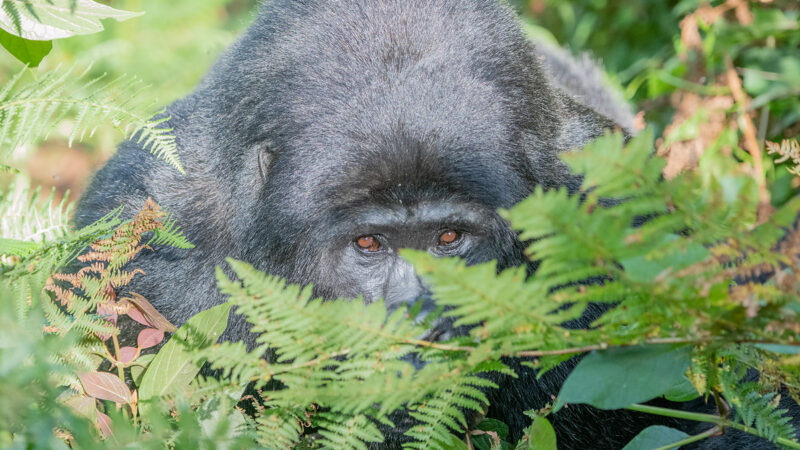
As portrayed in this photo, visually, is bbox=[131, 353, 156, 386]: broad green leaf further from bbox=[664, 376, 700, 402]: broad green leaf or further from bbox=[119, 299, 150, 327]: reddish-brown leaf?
bbox=[664, 376, 700, 402]: broad green leaf

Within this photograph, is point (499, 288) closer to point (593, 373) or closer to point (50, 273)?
point (593, 373)

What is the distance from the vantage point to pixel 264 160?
244 cm

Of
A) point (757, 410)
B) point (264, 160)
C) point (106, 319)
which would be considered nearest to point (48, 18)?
point (106, 319)

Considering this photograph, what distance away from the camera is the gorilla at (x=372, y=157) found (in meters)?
2.31

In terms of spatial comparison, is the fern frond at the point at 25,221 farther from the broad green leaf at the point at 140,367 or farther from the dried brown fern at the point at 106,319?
the broad green leaf at the point at 140,367

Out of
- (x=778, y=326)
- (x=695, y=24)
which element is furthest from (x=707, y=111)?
(x=778, y=326)

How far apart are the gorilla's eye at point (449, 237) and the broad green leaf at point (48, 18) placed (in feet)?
3.86

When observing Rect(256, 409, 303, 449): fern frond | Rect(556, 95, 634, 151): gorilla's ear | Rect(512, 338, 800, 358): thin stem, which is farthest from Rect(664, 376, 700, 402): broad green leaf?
Rect(556, 95, 634, 151): gorilla's ear

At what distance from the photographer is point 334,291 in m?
2.49

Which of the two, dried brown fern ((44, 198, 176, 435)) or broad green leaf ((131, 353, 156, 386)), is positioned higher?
dried brown fern ((44, 198, 176, 435))

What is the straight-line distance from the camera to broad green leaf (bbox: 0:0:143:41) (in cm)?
166

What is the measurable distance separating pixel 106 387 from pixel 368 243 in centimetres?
109

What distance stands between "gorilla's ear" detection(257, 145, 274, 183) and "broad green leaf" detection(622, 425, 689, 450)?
4.64ft

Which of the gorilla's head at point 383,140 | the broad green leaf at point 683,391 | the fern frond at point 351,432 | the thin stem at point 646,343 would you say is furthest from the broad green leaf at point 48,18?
the broad green leaf at point 683,391
